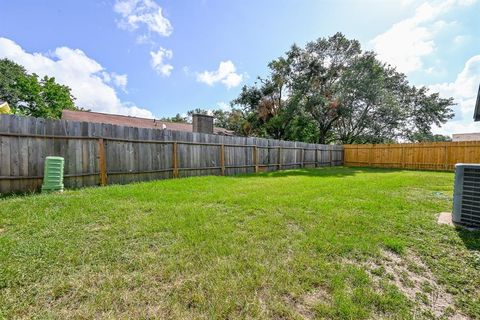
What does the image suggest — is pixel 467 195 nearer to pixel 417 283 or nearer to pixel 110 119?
pixel 417 283

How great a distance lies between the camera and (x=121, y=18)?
7.32 metres

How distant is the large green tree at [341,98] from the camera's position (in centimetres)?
1570

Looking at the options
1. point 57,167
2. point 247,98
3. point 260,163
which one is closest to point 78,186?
point 57,167

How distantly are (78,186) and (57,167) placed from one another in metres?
0.72

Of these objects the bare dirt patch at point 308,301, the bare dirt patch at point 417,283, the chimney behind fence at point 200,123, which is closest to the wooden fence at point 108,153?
the chimney behind fence at point 200,123

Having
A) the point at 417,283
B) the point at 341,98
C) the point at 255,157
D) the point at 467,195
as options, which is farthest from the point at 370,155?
the point at 417,283

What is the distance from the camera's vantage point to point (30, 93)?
2150 centimetres

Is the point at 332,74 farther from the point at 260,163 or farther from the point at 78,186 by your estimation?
the point at 78,186

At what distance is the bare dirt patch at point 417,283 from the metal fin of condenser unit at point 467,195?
1522 mm

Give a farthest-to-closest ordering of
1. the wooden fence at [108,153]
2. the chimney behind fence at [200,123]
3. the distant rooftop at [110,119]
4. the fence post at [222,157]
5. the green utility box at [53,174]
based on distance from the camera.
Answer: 1. the distant rooftop at [110,119]
2. the chimney behind fence at [200,123]
3. the fence post at [222,157]
4. the green utility box at [53,174]
5. the wooden fence at [108,153]

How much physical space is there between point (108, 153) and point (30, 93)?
2441 centimetres

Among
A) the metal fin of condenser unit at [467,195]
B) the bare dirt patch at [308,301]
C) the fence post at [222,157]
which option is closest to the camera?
the bare dirt patch at [308,301]

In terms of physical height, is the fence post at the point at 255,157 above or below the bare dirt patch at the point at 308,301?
above

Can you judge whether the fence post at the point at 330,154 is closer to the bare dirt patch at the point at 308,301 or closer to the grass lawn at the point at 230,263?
the grass lawn at the point at 230,263
